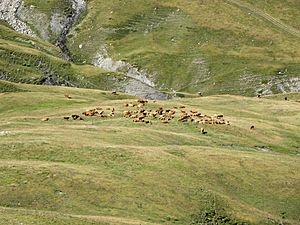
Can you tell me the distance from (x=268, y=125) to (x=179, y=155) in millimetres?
28907

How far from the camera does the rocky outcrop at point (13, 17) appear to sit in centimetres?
18759

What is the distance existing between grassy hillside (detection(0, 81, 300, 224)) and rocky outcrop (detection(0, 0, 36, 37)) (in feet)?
387

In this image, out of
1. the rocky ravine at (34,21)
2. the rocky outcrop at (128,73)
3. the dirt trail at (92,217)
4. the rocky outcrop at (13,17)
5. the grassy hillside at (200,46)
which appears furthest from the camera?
the rocky ravine at (34,21)

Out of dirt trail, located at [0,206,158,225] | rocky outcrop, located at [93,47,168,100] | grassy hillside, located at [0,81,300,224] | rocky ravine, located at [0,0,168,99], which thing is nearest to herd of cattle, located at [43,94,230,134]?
grassy hillside, located at [0,81,300,224]

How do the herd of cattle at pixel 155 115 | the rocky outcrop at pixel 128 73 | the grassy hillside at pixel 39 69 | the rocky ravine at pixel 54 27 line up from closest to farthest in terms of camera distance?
1. the herd of cattle at pixel 155 115
2. the grassy hillside at pixel 39 69
3. the rocky outcrop at pixel 128 73
4. the rocky ravine at pixel 54 27

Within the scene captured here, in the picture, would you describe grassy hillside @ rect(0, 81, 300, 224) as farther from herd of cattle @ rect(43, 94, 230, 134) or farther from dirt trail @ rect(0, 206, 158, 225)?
herd of cattle @ rect(43, 94, 230, 134)

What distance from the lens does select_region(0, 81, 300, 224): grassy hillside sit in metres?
41.2

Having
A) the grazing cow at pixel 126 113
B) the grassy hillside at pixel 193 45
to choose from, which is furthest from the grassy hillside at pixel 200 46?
the grazing cow at pixel 126 113

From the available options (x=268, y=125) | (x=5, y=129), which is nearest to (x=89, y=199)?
(x=5, y=129)

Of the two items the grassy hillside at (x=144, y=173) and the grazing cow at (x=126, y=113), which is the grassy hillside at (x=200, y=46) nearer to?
the grazing cow at (x=126, y=113)

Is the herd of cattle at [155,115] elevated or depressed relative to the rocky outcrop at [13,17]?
depressed

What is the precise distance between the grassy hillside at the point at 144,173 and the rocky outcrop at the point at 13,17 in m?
118

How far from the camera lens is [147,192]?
148ft

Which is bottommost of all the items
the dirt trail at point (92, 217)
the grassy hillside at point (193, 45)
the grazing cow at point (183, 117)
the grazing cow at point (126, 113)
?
the dirt trail at point (92, 217)
